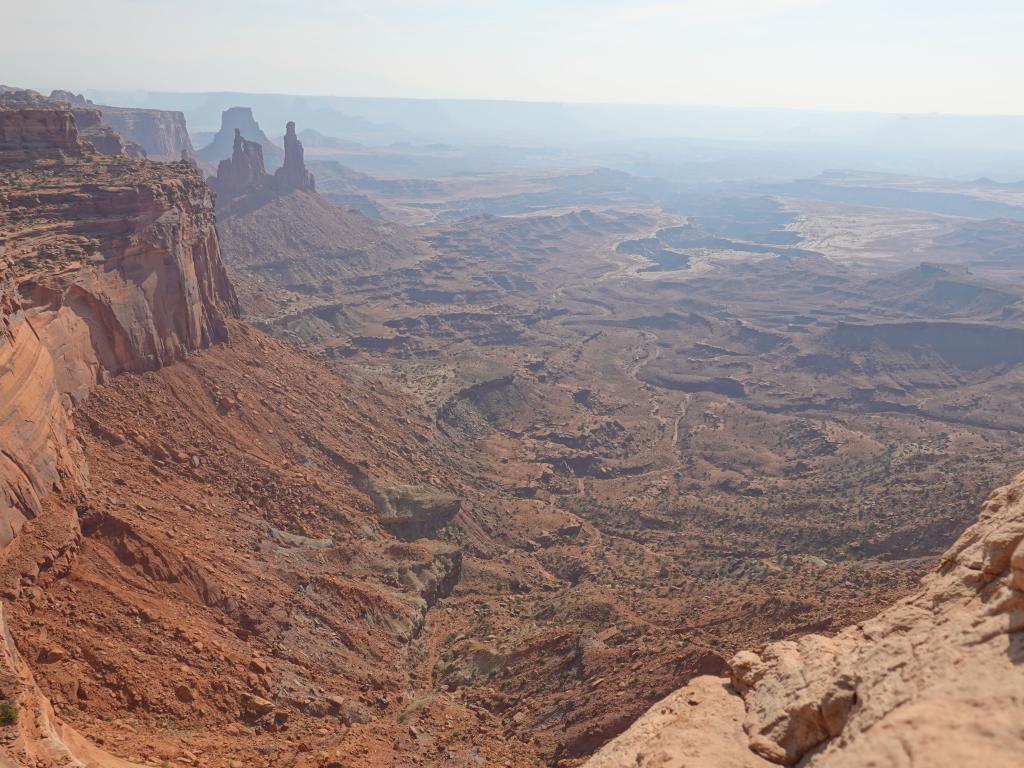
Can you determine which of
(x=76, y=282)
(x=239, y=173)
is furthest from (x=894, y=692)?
(x=239, y=173)

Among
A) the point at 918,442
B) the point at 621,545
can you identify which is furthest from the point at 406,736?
the point at 918,442

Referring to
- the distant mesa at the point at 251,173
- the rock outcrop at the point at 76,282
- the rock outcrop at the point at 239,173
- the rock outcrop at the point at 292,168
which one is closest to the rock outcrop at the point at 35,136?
the rock outcrop at the point at 76,282

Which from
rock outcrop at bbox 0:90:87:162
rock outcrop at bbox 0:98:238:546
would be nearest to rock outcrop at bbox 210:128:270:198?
rock outcrop at bbox 0:98:238:546

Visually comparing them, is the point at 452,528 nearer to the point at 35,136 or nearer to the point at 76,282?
the point at 76,282

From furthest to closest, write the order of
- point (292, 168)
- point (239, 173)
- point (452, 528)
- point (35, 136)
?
point (292, 168) → point (239, 173) → point (35, 136) → point (452, 528)

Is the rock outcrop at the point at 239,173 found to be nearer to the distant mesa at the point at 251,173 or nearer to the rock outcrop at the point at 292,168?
the distant mesa at the point at 251,173

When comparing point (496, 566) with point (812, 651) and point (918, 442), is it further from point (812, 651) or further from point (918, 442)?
point (918, 442)
